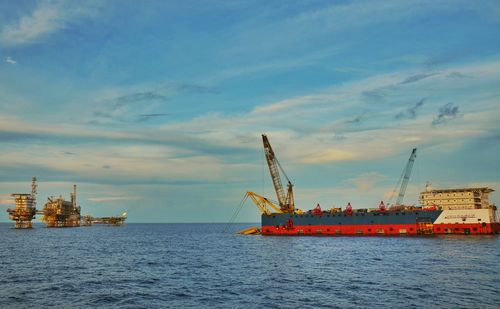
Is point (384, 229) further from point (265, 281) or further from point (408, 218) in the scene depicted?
point (265, 281)

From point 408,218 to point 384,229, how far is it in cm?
932

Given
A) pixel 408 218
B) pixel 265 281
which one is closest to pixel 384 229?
pixel 408 218

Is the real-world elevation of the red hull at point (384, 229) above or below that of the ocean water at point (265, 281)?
above

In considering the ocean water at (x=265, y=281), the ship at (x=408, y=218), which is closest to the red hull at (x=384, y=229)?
the ship at (x=408, y=218)

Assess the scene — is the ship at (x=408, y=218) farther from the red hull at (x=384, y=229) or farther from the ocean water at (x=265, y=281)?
the ocean water at (x=265, y=281)

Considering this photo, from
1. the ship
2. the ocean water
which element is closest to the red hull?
the ship

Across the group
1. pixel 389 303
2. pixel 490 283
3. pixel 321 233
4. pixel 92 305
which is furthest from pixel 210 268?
pixel 321 233

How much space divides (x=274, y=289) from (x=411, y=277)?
22094mm

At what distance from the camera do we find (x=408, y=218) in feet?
452

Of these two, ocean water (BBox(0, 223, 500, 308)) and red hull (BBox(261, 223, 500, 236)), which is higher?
red hull (BBox(261, 223, 500, 236))

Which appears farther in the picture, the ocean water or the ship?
the ship

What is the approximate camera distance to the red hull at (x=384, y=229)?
129000 mm

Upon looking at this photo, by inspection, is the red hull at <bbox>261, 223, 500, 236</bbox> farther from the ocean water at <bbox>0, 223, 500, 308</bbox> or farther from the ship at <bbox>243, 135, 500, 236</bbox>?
the ocean water at <bbox>0, 223, 500, 308</bbox>

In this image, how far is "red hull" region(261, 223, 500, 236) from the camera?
12900cm
